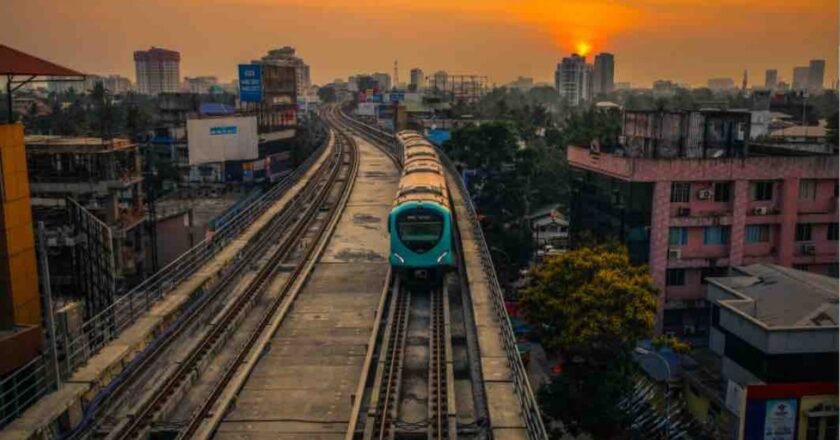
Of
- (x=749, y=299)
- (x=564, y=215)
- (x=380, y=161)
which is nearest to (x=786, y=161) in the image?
(x=749, y=299)

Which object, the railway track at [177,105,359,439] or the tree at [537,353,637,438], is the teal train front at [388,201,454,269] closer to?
the railway track at [177,105,359,439]

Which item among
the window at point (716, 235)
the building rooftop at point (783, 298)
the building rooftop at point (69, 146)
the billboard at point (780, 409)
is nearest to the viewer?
the billboard at point (780, 409)

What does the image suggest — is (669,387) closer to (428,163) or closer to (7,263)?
(428,163)

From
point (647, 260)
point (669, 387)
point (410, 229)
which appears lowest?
point (669, 387)

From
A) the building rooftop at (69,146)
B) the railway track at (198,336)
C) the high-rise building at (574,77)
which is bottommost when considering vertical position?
the railway track at (198,336)

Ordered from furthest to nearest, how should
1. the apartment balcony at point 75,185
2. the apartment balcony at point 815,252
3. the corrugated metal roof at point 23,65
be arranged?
the apartment balcony at point 75,185 < the apartment balcony at point 815,252 < the corrugated metal roof at point 23,65

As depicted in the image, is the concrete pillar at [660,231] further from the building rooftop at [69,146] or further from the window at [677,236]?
the building rooftop at [69,146]

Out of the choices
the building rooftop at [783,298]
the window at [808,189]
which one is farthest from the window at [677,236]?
the window at [808,189]

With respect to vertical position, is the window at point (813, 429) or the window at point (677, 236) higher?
the window at point (677, 236)

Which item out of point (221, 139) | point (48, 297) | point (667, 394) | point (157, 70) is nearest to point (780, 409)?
point (667, 394)
